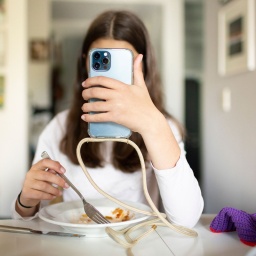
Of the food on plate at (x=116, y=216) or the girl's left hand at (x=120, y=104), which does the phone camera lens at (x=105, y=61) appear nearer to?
the girl's left hand at (x=120, y=104)

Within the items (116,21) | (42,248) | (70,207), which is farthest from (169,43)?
(42,248)

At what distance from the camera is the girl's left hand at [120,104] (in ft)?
1.90

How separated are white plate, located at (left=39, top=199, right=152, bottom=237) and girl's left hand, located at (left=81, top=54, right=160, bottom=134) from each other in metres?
0.19

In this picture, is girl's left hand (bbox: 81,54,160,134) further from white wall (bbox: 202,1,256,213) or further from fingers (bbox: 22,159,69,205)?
white wall (bbox: 202,1,256,213)

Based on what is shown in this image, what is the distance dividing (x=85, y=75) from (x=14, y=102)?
97 centimetres

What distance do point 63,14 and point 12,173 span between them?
111 inches

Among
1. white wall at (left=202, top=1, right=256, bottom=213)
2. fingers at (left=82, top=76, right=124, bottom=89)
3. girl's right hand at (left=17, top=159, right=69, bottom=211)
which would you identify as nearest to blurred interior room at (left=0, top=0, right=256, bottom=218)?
white wall at (left=202, top=1, right=256, bottom=213)

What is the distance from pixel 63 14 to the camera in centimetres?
427

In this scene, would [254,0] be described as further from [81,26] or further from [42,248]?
[81,26]

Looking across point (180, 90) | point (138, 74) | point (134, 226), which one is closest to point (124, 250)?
point (134, 226)

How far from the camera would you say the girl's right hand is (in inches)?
28.6

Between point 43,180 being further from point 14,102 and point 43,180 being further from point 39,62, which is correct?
point 39,62

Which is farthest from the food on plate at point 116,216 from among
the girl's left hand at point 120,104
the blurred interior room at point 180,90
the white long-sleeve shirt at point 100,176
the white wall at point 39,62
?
the white wall at point 39,62

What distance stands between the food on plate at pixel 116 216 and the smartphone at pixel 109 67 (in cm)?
21
